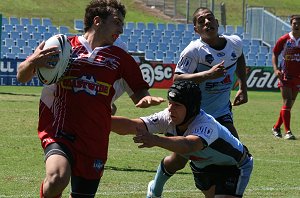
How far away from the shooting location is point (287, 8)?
62.6 m

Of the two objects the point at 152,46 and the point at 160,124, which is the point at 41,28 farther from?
the point at 160,124

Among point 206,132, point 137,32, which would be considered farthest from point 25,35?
point 206,132

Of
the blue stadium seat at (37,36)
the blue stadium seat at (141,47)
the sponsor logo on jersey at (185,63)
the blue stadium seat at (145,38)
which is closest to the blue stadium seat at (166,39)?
the blue stadium seat at (145,38)

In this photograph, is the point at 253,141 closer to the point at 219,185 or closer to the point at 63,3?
the point at 219,185

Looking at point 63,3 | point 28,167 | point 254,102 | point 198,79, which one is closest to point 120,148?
point 28,167

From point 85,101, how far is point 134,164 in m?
5.48

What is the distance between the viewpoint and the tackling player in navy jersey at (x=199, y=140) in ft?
22.1

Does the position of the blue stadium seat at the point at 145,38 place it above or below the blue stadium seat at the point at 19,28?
below

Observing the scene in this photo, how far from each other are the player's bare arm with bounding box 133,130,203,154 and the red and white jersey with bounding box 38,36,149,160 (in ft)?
1.73

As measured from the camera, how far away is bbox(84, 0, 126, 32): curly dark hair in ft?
23.9

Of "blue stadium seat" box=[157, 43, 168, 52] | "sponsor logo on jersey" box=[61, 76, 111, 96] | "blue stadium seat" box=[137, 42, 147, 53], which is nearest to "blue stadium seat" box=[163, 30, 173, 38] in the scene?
"blue stadium seat" box=[157, 43, 168, 52]

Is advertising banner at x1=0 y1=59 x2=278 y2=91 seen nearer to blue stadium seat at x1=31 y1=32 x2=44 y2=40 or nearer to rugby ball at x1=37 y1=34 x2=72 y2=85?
blue stadium seat at x1=31 y1=32 x2=44 y2=40

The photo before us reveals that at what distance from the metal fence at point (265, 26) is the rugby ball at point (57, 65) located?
127 ft

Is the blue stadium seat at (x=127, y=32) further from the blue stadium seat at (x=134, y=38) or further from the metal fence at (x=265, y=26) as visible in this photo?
the metal fence at (x=265, y=26)
